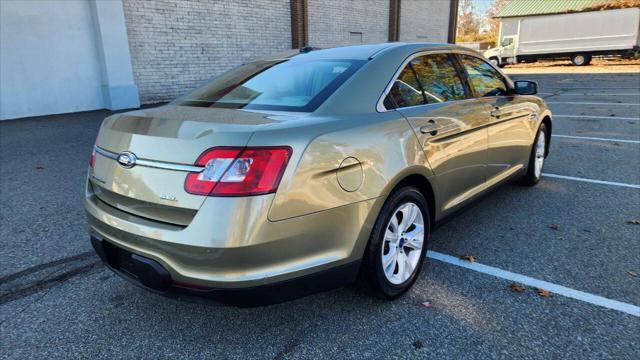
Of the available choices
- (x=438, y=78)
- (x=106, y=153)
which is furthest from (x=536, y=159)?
(x=106, y=153)

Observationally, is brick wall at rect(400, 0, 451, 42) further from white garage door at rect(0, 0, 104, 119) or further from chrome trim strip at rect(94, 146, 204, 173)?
chrome trim strip at rect(94, 146, 204, 173)

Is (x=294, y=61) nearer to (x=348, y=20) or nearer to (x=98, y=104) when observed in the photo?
(x=98, y=104)

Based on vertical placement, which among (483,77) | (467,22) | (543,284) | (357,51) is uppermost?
(467,22)

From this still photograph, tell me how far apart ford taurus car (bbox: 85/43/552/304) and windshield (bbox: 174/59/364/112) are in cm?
1

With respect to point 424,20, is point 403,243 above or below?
below

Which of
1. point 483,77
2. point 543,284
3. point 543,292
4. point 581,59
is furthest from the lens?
point 581,59

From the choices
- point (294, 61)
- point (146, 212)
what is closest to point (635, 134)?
point (294, 61)

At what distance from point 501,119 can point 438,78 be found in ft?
3.12

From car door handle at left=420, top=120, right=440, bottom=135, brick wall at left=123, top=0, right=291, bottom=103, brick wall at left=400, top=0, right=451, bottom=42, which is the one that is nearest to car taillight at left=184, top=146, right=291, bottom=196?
car door handle at left=420, top=120, right=440, bottom=135

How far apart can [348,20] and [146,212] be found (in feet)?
57.3

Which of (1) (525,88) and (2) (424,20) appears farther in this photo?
(2) (424,20)

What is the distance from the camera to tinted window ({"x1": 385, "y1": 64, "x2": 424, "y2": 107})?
2.97 meters

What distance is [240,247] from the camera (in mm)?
2053

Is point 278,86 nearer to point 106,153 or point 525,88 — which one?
point 106,153
